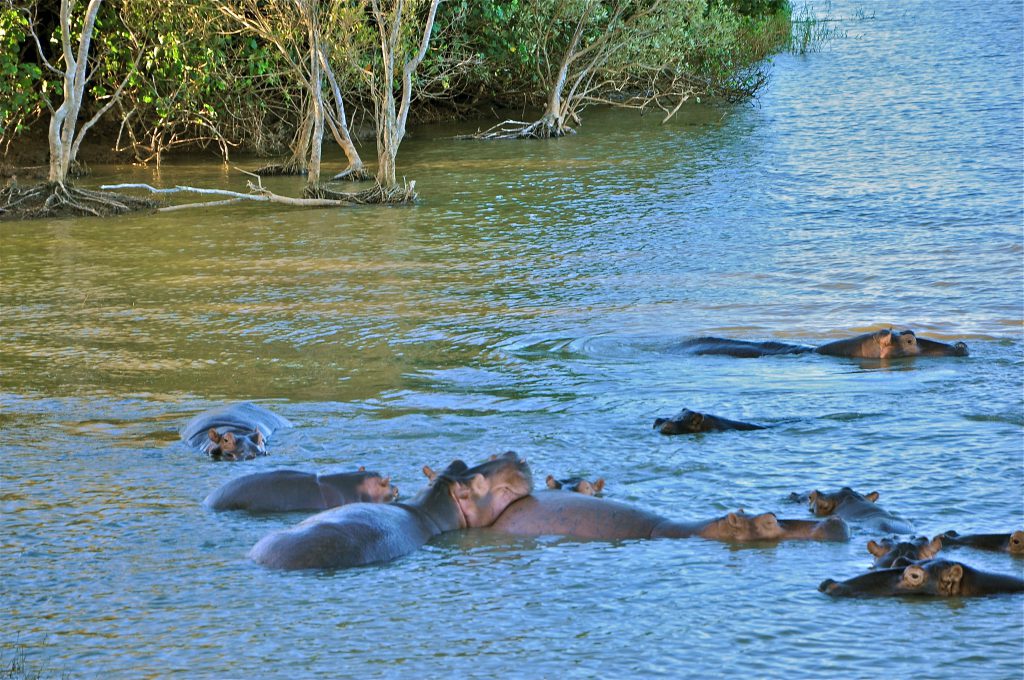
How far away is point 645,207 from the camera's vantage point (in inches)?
661

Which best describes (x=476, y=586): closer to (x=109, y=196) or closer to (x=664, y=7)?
(x=109, y=196)

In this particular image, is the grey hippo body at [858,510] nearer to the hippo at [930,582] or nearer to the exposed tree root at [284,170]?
the hippo at [930,582]

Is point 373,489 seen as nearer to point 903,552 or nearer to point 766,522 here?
point 766,522

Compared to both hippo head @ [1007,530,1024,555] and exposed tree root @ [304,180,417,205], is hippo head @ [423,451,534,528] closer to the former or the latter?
hippo head @ [1007,530,1024,555]

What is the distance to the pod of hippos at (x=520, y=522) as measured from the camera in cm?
487

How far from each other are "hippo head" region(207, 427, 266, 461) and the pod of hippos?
689mm

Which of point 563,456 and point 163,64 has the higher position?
point 163,64

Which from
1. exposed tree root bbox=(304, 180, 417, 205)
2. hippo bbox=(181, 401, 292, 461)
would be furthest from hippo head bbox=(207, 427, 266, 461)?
exposed tree root bbox=(304, 180, 417, 205)

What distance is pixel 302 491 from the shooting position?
615 cm

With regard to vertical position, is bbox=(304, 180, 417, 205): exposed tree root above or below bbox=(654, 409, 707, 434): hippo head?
above

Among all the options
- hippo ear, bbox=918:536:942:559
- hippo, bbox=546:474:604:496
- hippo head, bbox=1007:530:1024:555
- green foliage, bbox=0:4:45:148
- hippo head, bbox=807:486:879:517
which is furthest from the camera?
green foliage, bbox=0:4:45:148

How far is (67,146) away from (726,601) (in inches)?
607

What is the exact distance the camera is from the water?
4.74 meters

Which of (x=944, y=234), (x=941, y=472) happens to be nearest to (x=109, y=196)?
(x=944, y=234)
